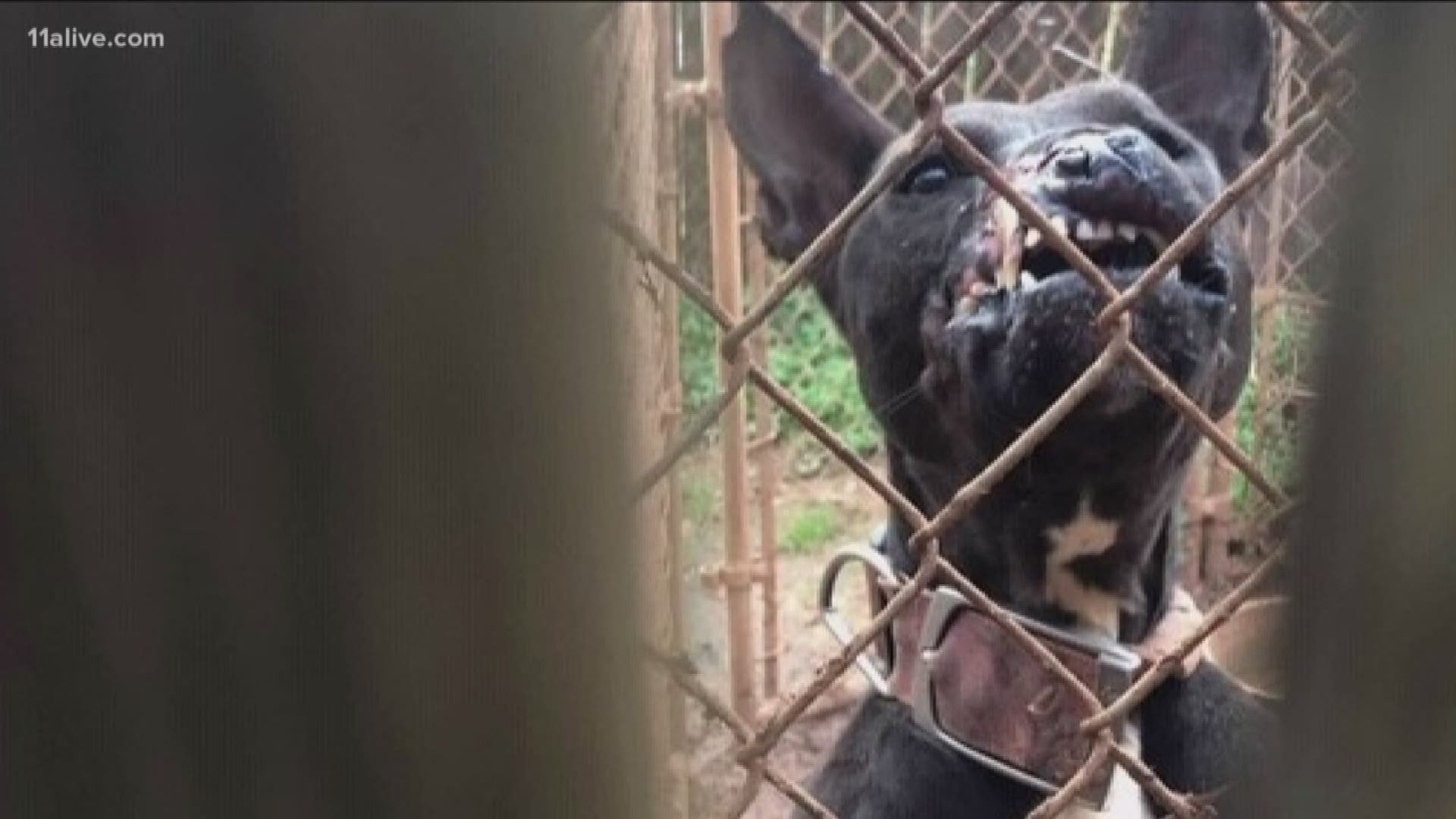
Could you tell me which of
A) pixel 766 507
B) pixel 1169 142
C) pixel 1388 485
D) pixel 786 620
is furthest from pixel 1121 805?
pixel 786 620

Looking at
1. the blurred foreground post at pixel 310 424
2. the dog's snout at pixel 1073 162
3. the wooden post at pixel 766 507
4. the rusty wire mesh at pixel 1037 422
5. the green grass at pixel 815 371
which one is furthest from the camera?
the green grass at pixel 815 371

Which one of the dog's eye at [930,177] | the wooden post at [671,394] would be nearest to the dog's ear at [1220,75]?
the dog's eye at [930,177]

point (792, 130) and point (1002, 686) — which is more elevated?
point (792, 130)

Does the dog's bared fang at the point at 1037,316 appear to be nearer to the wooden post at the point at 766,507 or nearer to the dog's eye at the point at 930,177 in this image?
the dog's eye at the point at 930,177

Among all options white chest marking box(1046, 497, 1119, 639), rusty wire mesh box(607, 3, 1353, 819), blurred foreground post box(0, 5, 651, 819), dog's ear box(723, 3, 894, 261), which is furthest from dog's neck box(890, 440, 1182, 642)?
blurred foreground post box(0, 5, 651, 819)

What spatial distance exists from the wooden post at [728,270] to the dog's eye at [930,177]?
501 millimetres

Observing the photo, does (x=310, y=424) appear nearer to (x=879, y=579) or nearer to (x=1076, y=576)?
(x=879, y=579)

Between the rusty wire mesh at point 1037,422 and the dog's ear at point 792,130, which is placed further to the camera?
the dog's ear at point 792,130

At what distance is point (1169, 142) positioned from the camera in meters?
1.69

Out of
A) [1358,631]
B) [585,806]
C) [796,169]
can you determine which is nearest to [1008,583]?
[796,169]

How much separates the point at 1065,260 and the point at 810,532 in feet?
6.24

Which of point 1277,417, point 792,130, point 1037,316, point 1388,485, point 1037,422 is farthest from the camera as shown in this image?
point 792,130

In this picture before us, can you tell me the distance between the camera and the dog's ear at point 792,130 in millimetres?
1765

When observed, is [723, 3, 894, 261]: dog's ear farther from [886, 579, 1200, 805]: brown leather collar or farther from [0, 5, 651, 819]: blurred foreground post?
[0, 5, 651, 819]: blurred foreground post
